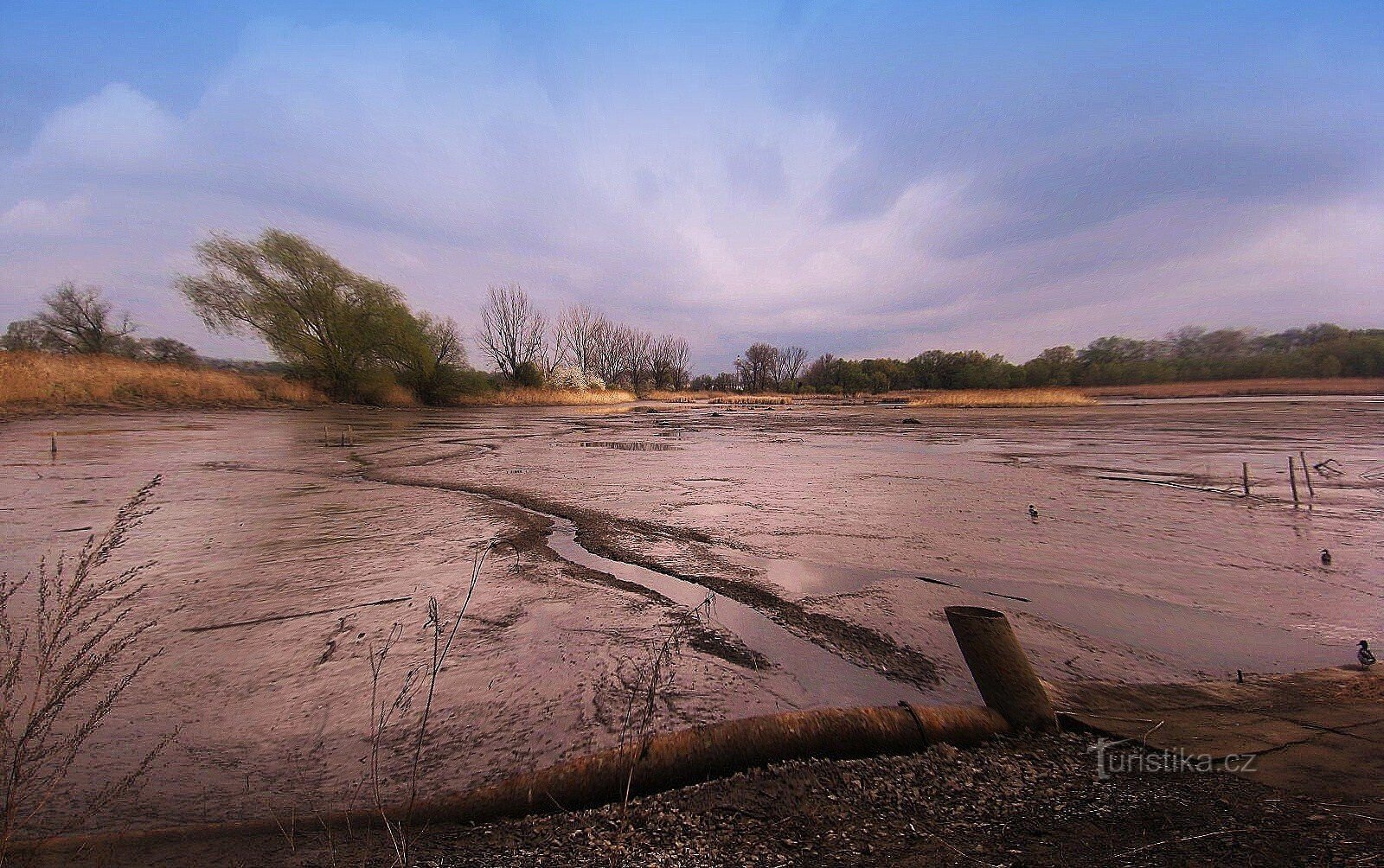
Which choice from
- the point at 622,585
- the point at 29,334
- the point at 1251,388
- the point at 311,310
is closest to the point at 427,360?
the point at 311,310

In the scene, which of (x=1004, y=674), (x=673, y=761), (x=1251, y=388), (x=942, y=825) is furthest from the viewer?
(x=1251, y=388)

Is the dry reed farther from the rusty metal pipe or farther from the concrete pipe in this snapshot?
the concrete pipe

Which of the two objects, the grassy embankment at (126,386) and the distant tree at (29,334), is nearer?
the grassy embankment at (126,386)

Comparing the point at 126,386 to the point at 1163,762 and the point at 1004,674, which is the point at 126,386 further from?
the point at 1163,762

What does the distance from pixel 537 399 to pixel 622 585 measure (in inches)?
1463

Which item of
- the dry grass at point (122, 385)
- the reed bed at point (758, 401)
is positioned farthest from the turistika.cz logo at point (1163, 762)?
the reed bed at point (758, 401)

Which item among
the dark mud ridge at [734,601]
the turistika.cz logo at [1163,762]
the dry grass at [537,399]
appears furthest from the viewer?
the dry grass at [537,399]

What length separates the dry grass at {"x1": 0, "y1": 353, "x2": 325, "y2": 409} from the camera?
1470cm

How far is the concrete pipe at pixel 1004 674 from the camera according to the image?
1867 mm

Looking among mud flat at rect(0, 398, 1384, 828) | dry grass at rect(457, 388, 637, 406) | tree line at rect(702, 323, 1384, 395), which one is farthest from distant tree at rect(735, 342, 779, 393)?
mud flat at rect(0, 398, 1384, 828)

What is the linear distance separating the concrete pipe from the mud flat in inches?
13.1

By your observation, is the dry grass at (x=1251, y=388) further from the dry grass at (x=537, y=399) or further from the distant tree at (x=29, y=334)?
the distant tree at (x=29, y=334)

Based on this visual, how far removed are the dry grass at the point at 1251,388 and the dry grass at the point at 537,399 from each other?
4391 centimetres

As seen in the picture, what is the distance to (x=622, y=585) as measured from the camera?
337 centimetres
